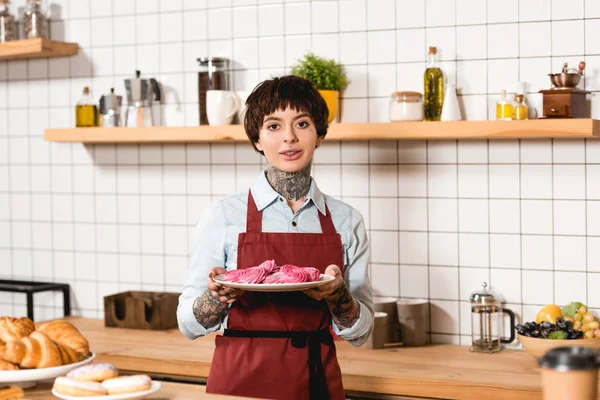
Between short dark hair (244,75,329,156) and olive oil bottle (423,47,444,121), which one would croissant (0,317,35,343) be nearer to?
short dark hair (244,75,329,156)

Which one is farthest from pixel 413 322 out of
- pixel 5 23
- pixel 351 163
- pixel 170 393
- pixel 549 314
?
pixel 5 23

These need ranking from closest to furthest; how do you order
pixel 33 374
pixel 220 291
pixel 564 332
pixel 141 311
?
pixel 33 374 < pixel 220 291 < pixel 564 332 < pixel 141 311

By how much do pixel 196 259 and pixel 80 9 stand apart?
70.3 inches

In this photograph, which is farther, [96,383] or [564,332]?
[564,332]

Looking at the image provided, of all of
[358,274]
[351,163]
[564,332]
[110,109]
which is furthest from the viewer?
[110,109]

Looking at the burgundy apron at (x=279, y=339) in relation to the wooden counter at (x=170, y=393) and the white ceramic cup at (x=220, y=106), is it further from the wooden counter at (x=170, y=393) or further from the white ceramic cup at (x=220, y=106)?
the white ceramic cup at (x=220, y=106)

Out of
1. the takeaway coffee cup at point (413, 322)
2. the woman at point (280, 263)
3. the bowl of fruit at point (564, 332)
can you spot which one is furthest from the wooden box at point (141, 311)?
the bowl of fruit at point (564, 332)

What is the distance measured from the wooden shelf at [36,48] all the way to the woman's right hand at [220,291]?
1.79 m

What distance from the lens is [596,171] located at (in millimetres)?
2721

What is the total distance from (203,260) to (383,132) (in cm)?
93

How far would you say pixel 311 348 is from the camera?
6.90 ft

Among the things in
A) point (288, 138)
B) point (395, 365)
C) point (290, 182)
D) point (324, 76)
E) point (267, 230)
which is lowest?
point (395, 365)

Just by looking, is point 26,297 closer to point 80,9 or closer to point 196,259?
point 80,9

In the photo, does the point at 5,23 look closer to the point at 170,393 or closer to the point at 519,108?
the point at 519,108
